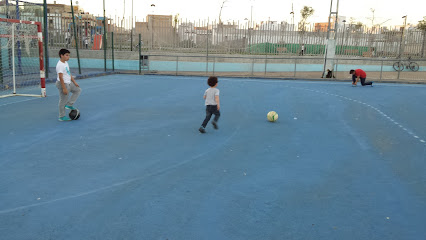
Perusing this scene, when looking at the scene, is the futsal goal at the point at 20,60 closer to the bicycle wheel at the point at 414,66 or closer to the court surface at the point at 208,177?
the court surface at the point at 208,177

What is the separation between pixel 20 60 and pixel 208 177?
701 inches

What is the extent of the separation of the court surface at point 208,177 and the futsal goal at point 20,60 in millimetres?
5621

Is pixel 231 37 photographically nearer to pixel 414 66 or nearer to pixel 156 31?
pixel 156 31

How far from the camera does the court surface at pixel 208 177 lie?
408 cm

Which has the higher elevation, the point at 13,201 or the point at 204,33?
the point at 204,33

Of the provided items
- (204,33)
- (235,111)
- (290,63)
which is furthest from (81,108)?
(290,63)

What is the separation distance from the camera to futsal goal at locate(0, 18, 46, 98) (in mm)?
15766

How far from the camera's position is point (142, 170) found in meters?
5.87

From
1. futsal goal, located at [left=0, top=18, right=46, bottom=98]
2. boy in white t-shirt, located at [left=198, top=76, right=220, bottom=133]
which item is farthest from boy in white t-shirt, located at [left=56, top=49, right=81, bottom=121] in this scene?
futsal goal, located at [left=0, top=18, right=46, bottom=98]

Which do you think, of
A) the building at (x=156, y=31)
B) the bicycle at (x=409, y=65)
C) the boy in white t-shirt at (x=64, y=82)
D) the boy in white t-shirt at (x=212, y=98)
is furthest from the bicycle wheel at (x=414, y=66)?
the boy in white t-shirt at (x=64, y=82)

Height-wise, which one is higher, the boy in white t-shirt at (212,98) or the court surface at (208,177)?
the boy in white t-shirt at (212,98)

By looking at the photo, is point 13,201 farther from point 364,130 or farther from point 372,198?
point 364,130

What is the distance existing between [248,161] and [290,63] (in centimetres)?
2557

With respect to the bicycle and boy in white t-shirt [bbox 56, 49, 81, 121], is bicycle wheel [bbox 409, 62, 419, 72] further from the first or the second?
boy in white t-shirt [bbox 56, 49, 81, 121]
